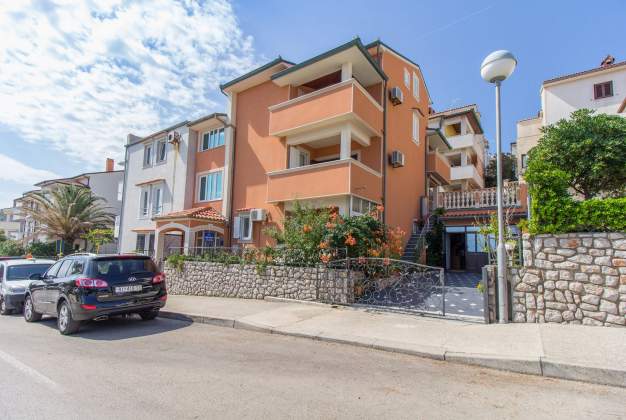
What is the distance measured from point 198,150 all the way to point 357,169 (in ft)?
36.3

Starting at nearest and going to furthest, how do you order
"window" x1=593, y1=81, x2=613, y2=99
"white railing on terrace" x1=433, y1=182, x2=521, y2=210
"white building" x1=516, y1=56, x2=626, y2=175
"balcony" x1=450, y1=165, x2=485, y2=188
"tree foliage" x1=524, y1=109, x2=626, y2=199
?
1. "tree foliage" x1=524, y1=109, x2=626, y2=199
2. "white railing on terrace" x1=433, y1=182, x2=521, y2=210
3. "white building" x1=516, y1=56, x2=626, y2=175
4. "window" x1=593, y1=81, x2=613, y2=99
5. "balcony" x1=450, y1=165, x2=485, y2=188

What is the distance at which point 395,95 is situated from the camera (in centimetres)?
1511

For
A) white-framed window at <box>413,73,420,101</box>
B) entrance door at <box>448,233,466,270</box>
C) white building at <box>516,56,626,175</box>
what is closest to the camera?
white-framed window at <box>413,73,420,101</box>

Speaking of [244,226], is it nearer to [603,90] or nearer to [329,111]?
[329,111]

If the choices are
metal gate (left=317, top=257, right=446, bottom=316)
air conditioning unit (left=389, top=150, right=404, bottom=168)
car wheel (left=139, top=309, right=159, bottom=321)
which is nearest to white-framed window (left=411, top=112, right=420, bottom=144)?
air conditioning unit (left=389, top=150, right=404, bottom=168)

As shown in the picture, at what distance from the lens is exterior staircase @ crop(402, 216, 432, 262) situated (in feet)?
49.1

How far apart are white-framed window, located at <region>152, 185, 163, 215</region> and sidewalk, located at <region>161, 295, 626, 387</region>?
40.5 ft

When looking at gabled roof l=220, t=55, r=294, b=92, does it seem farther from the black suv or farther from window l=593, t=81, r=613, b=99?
window l=593, t=81, r=613, b=99

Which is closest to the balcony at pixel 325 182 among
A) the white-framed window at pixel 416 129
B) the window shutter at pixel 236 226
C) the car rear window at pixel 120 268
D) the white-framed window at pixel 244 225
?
the white-framed window at pixel 244 225

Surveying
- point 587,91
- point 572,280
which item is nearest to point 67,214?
point 572,280

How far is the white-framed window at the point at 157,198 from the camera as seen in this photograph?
67.0ft

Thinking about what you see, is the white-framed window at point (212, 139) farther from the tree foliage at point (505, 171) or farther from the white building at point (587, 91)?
the tree foliage at point (505, 171)

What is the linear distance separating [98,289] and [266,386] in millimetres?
5362

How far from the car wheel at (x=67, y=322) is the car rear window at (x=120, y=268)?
39.8 inches
